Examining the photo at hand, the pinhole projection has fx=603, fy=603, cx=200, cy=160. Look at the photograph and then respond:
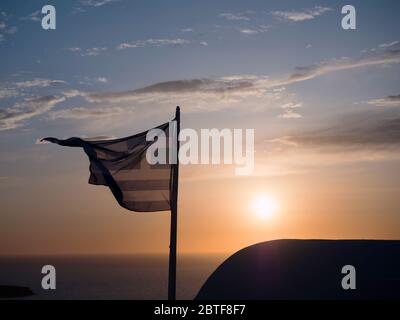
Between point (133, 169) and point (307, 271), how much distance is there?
9.67m

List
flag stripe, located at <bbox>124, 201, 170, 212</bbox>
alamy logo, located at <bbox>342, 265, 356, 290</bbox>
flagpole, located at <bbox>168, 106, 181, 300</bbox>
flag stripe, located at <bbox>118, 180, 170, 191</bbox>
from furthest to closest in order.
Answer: alamy logo, located at <bbox>342, 265, 356, 290</bbox>
flag stripe, located at <bbox>118, 180, 170, 191</bbox>
flag stripe, located at <bbox>124, 201, 170, 212</bbox>
flagpole, located at <bbox>168, 106, 181, 300</bbox>

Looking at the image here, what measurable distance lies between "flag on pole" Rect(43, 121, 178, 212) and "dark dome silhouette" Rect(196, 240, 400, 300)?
7368mm

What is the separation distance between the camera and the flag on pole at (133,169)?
785 inches

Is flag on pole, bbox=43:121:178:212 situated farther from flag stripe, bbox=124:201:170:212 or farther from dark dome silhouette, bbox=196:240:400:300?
dark dome silhouette, bbox=196:240:400:300

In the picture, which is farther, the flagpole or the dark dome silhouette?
the dark dome silhouette

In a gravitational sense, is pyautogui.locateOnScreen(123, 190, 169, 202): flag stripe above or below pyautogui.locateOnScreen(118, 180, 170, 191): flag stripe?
below

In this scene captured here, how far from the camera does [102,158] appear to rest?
20.2m

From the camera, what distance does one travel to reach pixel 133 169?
20250mm

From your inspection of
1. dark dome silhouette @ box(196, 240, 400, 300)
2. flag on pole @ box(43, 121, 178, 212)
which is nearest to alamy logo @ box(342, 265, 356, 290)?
dark dome silhouette @ box(196, 240, 400, 300)

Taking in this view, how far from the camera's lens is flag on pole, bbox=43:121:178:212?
65.4ft

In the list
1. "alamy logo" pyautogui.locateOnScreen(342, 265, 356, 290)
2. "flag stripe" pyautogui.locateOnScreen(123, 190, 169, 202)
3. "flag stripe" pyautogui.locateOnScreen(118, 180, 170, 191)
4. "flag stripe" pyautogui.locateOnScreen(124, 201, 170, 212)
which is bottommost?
"alamy logo" pyautogui.locateOnScreen(342, 265, 356, 290)

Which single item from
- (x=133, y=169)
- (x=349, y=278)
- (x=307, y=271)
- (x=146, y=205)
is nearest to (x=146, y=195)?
(x=146, y=205)

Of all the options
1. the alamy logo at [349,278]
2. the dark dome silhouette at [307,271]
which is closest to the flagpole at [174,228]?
the dark dome silhouette at [307,271]
